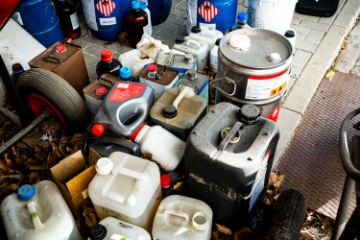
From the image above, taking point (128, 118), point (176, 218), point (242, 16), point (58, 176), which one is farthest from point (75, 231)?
point (242, 16)

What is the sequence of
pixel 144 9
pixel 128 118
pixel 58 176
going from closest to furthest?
pixel 58 176, pixel 128 118, pixel 144 9

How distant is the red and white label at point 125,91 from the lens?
5.68 feet

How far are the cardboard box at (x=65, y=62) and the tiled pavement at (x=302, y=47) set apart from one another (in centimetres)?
32

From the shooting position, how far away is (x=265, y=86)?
5.31 feet

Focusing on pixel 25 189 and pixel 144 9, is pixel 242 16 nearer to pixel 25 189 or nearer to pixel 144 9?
pixel 144 9

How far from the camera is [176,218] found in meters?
1.46

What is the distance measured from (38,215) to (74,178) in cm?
19

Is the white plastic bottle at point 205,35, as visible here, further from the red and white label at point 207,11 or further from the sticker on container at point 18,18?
the sticker on container at point 18,18

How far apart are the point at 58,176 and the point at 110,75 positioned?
66cm

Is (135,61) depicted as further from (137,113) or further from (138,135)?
(138,135)

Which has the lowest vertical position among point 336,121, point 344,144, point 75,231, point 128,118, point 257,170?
point 336,121

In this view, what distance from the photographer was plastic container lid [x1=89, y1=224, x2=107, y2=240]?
1.30 metres

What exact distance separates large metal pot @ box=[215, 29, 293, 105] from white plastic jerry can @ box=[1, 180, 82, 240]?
88cm

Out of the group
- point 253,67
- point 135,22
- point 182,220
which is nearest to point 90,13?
point 135,22
